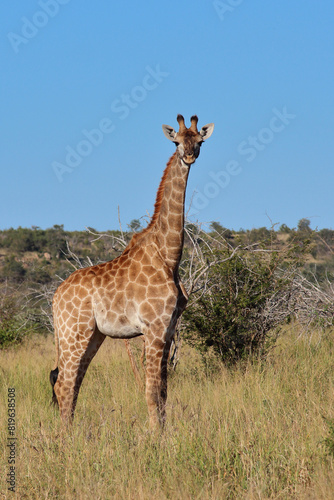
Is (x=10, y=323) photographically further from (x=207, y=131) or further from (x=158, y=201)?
(x=207, y=131)

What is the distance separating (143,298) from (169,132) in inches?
67.8

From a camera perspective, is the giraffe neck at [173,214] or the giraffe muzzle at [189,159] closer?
the giraffe muzzle at [189,159]

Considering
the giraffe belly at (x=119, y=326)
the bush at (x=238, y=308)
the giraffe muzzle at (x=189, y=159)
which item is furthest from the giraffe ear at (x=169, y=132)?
the bush at (x=238, y=308)

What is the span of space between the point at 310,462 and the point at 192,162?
2.97 meters

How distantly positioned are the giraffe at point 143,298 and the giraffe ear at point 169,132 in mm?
10

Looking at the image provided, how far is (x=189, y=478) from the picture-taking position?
13.3 feet

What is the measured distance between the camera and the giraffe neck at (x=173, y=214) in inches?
237

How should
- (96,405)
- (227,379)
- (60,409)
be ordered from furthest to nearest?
1. (227,379)
2. (96,405)
3. (60,409)

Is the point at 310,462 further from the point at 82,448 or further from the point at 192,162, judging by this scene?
the point at 192,162

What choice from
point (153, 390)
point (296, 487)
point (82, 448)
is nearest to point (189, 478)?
point (296, 487)

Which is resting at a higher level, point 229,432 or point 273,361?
point 273,361

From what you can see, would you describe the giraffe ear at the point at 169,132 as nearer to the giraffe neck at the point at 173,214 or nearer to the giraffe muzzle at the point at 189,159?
the giraffe neck at the point at 173,214

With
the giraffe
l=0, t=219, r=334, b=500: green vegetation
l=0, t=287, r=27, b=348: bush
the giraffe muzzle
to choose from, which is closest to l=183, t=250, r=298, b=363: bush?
l=0, t=219, r=334, b=500: green vegetation

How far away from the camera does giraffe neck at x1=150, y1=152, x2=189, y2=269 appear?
603cm
